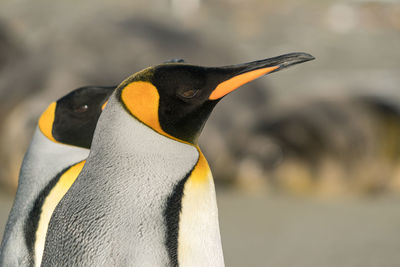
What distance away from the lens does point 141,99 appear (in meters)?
0.89

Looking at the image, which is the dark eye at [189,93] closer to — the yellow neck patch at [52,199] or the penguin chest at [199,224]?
the penguin chest at [199,224]

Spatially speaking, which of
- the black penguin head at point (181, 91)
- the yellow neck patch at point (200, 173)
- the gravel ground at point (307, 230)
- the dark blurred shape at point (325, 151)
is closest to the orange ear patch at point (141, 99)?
the black penguin head at point (181, 91)

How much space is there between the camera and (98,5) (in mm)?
10195

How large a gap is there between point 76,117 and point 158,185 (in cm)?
34

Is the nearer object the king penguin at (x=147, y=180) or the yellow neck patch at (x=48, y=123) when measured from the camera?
the king penguin at (x=147, y=180)

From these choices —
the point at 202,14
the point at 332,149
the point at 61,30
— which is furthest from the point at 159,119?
the point at 202,14

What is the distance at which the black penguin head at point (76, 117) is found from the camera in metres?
1.17

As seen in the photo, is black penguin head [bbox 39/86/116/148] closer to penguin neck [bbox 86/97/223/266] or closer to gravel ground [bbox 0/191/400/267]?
penguin neck [bbox 86/97/223/266]

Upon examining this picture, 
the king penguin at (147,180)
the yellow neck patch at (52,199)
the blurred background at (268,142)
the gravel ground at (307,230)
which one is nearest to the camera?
the king penguin at (147,180)

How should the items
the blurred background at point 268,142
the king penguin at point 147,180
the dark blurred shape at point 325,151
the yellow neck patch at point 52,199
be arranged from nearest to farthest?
1. the king penguin at point 147,180
2. the yellow neck patch at point 52,199
3. the blurred background at point 268,142
4. the dark blurred shape at point 325,151

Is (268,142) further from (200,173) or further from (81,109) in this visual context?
(200,173)

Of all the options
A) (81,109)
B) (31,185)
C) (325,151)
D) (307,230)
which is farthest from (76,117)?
(325,151)

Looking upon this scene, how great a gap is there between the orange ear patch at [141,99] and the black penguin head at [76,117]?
28 cm

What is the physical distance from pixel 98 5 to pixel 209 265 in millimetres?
9744
